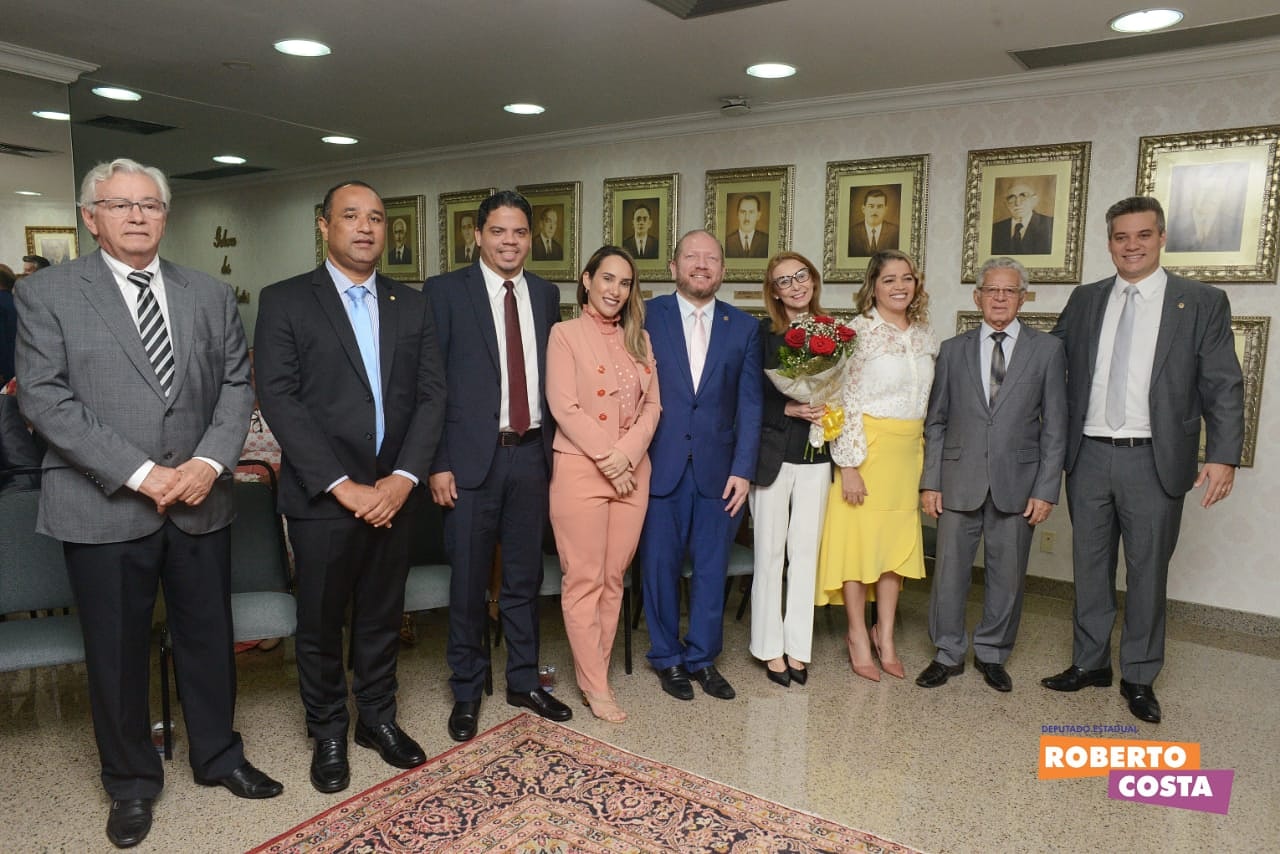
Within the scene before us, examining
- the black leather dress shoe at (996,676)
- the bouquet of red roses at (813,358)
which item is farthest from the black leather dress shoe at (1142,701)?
the bouquet of red roses at (813,358)

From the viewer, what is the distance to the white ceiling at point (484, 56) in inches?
148

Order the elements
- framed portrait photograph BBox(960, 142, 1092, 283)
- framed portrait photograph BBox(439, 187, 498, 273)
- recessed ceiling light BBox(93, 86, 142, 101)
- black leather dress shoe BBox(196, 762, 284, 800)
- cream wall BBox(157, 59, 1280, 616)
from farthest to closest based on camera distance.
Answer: framed portrait photograph BBox(439, 187, 498, 273) → recessed ceiling light BBox(93, 86, 142, 101) → framed portrait photograph BBox(960, 142, 1092, 283) → cream wall BBox(157, 59, 1280, 616) → black leather dress shoe BBox(196, 762, 284, 800)

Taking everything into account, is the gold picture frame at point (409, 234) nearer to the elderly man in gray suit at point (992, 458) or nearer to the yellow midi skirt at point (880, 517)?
the yellow midi skirt at point (880, 517)

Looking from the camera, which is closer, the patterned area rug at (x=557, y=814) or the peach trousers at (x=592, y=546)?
the patterned area rug at (x=557, y=814)

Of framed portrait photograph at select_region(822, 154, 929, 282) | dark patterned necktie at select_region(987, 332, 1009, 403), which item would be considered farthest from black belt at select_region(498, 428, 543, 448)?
framed portrait photograph at select_region(822, 154, 929, 282)

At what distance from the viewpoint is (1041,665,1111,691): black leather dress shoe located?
12.0 ft

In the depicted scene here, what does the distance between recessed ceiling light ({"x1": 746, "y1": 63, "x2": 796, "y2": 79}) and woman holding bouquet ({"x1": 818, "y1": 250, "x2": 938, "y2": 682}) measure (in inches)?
61.2

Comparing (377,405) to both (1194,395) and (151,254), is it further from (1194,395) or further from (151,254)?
(1194,395)

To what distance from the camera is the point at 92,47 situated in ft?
A: 14.5

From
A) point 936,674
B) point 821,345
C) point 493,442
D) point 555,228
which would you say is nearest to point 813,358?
point 821,345

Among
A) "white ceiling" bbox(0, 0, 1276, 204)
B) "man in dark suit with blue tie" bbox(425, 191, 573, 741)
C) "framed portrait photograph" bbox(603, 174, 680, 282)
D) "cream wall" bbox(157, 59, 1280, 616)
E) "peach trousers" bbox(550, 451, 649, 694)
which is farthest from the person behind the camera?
"framed portrait photograph" bbox(603, 174, 680, 282)

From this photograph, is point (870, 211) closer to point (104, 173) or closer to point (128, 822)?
point (104, 173)

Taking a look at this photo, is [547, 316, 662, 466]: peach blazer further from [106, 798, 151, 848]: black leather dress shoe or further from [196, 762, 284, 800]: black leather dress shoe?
[106, 798, 151, 848]: black leather dress shoe

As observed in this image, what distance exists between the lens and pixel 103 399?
2406 mm
